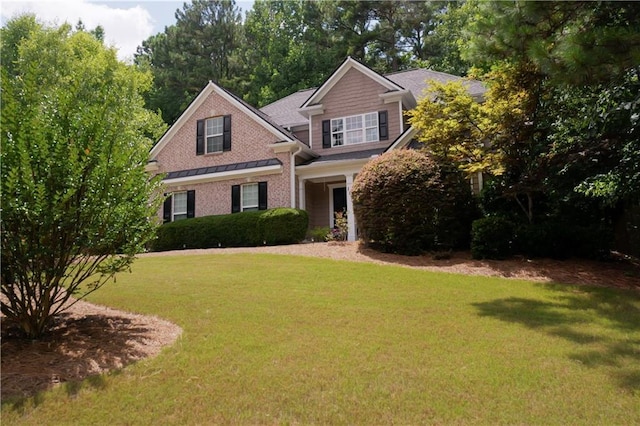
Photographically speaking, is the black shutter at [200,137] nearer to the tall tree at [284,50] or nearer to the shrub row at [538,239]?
the shrub row at [538,239]

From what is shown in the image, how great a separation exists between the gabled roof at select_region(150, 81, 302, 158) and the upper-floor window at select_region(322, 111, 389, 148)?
1632 mm

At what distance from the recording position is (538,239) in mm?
10664

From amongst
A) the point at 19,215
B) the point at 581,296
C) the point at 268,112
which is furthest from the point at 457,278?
the point at 268,112

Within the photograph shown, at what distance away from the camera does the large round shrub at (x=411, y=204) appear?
11523 mm

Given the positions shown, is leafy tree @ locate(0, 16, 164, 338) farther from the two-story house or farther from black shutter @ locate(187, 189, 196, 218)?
black shutter @ locate(187, 189, 196, 218)

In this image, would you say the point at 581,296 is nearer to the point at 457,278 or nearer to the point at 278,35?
the point at 457,278

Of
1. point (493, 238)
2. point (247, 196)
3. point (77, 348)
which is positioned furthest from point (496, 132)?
point (77, 348)

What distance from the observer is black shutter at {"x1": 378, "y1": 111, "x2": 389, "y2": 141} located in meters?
17.4

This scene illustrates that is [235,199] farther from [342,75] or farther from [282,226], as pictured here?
[342,75]

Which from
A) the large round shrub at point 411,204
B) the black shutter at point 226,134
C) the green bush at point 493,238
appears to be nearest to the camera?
the green bush at point 493,238

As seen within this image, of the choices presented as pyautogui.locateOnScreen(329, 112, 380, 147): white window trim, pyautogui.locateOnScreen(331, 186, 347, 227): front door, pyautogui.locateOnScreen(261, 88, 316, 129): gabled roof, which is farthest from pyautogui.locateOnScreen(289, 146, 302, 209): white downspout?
pyautogui.locateOnScreen(261, 88, 316, 129): gabled roof

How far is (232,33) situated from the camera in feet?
135

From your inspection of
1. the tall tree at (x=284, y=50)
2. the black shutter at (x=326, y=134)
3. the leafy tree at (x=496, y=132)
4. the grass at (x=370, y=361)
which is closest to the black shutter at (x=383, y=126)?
the black shutter at (x=326, y=134)

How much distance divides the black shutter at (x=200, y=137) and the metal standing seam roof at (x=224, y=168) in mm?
900
